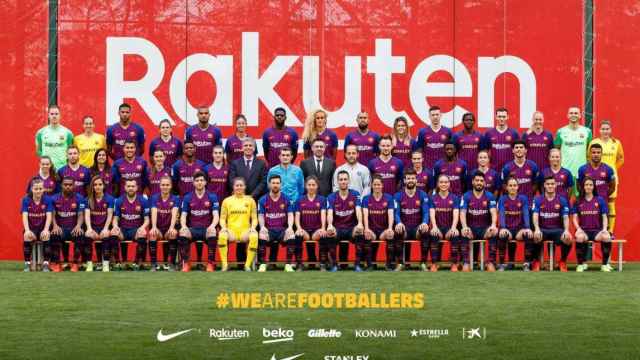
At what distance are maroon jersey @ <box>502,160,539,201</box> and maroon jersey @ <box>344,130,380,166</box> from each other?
70.2 inches

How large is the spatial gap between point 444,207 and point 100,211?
4520 mm

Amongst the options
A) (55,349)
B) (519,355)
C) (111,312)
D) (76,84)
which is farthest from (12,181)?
(519,355)

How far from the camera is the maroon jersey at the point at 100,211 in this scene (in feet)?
44.7

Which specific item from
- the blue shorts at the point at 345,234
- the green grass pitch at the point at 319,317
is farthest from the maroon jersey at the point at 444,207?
the green grass pitch at the point at 319,317

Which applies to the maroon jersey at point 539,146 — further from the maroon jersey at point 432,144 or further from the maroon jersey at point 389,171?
the maroon jersey at point 389,171

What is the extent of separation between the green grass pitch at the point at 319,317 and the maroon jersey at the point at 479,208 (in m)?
1.63

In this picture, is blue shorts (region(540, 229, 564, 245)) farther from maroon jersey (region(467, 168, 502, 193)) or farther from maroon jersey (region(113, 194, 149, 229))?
maroon jersey (region(113, 194, 149, 229))

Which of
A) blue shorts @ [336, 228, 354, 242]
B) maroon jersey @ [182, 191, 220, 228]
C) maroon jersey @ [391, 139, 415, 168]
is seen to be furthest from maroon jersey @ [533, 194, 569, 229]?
maroon jersey @ [182, 191, 220, 228]

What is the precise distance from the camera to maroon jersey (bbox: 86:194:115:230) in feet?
44.7

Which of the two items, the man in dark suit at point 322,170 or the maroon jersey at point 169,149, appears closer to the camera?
the man in dark suit at point 322,170

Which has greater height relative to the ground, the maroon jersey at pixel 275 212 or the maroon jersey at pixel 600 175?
the maroon jersey at pixel 600 175

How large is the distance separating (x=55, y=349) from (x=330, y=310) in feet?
8.65

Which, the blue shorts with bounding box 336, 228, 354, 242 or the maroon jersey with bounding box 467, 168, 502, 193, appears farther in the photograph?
the maroon jersey with bounding box 467, 168, 502, 193

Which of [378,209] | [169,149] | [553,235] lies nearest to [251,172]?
[169,149]
